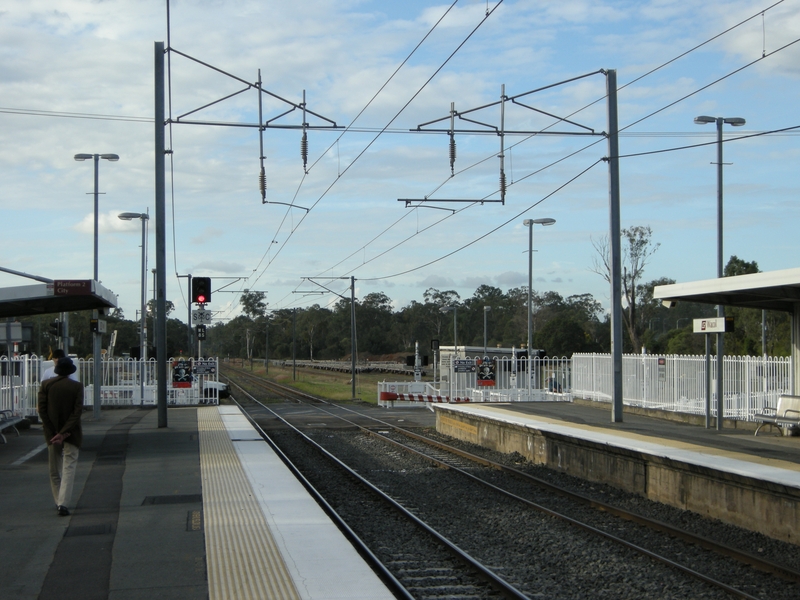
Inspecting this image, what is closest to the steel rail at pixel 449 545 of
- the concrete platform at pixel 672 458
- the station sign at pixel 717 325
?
the concrete platform at pixel 672 458

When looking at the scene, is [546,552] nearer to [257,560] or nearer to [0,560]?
[257,560]

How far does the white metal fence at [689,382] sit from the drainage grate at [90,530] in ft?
46.8

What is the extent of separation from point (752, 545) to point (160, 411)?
45.2 ft

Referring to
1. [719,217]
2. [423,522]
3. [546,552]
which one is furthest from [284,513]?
[719,217]

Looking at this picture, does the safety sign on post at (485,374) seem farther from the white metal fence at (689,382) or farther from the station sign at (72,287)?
the station sign at (72,287)

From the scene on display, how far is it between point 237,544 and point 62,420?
2.81 m

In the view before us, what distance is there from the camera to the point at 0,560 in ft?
24.1

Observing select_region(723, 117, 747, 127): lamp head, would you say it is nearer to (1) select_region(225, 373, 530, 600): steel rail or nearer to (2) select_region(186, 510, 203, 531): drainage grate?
(1) select_region(225, 373, 530, 600): steel rail

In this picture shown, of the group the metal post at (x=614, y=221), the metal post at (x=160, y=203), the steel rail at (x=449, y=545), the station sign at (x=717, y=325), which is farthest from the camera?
the metal post at (x=160, y=203)

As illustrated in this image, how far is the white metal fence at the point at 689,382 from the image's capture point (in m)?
20.1

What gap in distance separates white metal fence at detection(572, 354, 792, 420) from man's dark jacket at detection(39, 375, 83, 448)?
14247 millimetres

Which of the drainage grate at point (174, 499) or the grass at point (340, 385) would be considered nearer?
the drainage grate at point (174, 499)

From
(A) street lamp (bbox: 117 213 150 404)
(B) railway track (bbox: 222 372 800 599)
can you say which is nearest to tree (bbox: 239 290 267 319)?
(A) street lamp (bbox: 117 213 150 404)

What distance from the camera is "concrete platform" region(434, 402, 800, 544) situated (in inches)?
379
